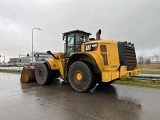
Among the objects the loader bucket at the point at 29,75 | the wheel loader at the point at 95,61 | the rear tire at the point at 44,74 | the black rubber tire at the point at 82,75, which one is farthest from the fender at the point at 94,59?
the loader bucket at the point at 29,75

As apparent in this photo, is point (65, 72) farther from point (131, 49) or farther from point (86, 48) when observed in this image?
point (131, 49)

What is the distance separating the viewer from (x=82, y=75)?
367 inches

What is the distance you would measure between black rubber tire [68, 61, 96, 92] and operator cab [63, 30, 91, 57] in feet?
4.61

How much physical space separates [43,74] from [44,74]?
121mm

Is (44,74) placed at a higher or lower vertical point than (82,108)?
higher

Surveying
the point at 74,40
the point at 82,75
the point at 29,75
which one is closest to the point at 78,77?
the point at 82,75

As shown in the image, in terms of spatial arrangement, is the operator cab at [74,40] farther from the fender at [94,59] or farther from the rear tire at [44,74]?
the rear tire at [44,74]

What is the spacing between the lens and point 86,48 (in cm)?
970

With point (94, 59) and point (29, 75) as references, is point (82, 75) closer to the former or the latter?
point (94, 59)

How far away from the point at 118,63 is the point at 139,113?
3.30 metres

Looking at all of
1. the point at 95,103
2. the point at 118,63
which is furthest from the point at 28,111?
the point at 118,63

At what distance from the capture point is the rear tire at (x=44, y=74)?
39.4ft

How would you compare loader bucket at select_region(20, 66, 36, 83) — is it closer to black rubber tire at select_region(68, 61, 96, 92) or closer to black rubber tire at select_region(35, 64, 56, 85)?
black rubber tire at select_region(35, 64, 56, 85)

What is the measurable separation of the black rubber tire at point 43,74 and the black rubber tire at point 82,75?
100 inches
